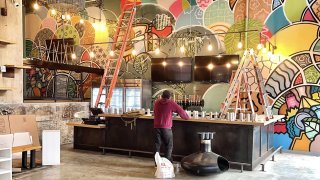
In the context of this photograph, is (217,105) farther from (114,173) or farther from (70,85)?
(70,85)

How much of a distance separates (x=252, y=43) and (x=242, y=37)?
0.35 m

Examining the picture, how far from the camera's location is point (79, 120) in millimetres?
10555

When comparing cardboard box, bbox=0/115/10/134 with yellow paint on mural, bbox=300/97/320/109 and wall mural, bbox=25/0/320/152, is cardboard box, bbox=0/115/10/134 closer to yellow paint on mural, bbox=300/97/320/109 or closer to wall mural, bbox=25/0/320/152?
wall mural, bbox=25/0/320/152

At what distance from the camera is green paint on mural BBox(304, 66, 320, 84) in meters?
9.15

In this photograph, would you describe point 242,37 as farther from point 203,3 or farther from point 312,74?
point 312,74

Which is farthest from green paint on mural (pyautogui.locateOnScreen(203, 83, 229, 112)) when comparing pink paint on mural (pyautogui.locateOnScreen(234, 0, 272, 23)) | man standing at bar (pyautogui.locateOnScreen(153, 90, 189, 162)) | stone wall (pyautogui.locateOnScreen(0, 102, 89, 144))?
stone wall (pyautogui.locateOnScreen(0, 102, 89, 144))

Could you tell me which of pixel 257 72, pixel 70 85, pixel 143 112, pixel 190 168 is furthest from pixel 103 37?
pixel 190 168

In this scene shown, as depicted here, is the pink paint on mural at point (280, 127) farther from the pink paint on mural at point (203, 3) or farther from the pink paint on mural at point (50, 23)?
the pink paint on mural at point (50, 23)

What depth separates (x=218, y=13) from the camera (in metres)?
10.5

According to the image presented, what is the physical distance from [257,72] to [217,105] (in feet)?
→ 9.19

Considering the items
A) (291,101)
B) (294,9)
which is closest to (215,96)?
(291,101)

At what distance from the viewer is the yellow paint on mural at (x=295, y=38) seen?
9242mm

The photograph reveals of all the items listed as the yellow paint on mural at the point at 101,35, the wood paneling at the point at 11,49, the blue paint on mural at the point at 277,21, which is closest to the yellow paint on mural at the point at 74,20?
the yellow paint on mural at the point at 101,35

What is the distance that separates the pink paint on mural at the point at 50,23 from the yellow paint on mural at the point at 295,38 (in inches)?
329
